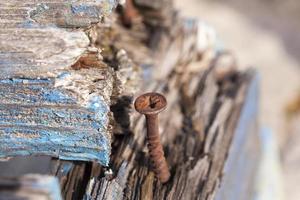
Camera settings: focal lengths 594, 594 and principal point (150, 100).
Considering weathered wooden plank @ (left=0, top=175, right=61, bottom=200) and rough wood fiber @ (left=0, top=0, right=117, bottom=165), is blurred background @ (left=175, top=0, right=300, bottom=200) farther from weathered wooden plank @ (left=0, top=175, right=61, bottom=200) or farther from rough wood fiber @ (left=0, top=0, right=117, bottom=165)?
weathered wooden plank @ (left=0, top=175, right=61, bottom=200)

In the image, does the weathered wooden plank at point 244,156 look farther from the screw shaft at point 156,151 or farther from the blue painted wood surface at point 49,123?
the blue painted wood surface at point 49,123

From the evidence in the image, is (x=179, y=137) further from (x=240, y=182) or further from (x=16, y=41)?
(x=16, y=41)

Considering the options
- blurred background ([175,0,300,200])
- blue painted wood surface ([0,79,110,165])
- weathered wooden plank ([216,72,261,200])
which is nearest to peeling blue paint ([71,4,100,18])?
blue painted wood surface ([0,79,110,165])

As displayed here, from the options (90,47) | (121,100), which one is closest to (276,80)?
(121,100)

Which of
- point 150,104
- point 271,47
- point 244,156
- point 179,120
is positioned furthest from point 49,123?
point 271,47

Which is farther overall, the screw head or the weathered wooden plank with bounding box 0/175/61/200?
the screw head

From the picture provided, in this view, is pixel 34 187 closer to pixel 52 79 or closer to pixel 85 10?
pixel 52 79

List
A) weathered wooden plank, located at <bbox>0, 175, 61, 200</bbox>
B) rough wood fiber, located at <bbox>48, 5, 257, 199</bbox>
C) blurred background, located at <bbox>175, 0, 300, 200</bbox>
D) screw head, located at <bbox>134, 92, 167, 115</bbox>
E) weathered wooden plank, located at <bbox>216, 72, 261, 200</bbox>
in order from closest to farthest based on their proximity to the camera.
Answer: weathered wooden plank, located at <bbox>0, 175, 61, 200</bbox> → screw head, located at <bbox>134, 92, 167, 115</bbox> → rough wood fiber, located at <bbox>48, 5, 257, 199</bbox> → weathered wooden plank, located at <bbox>216, 72, 261, 200</bbox> → blurred background, located at <bbox>175, 0, 300, 200</bbox>
